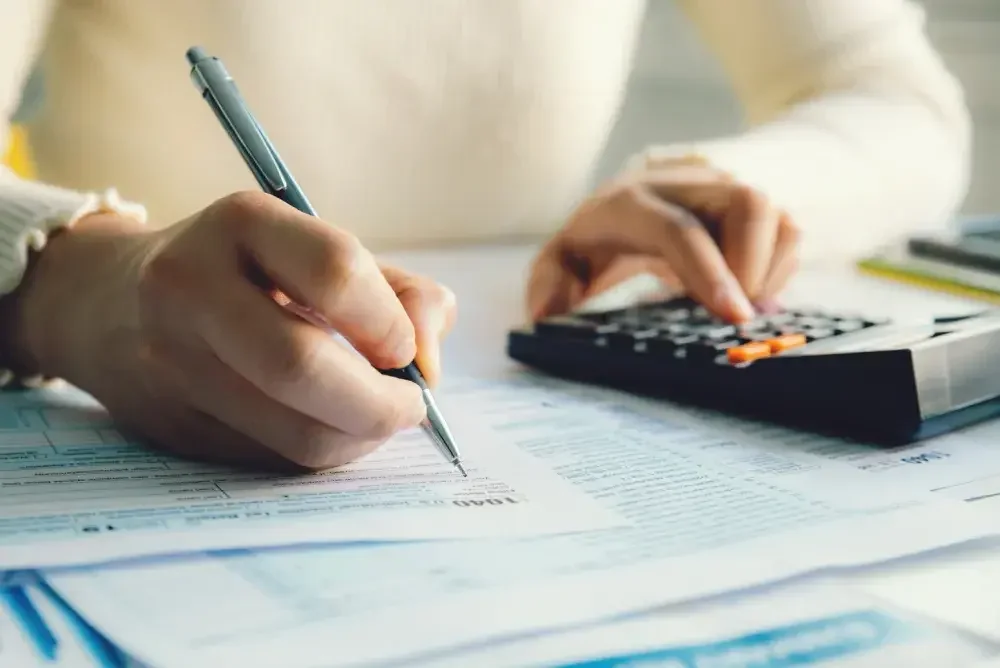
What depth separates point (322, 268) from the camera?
258 mm

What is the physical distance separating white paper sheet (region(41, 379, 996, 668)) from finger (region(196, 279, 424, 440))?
50 mm

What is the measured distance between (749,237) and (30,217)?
0.34 metres

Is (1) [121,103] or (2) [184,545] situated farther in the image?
(1) [121,103]

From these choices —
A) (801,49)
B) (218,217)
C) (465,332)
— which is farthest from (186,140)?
(801,49)

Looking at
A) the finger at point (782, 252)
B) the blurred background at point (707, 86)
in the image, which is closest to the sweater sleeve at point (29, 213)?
the finger at point (782, 252)

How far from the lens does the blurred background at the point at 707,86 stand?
119 cm

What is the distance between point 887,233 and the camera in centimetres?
74

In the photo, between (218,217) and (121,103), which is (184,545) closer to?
(218,217)

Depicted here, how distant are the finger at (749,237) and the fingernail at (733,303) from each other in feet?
0.11

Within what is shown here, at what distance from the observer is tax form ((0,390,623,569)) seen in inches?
9.0

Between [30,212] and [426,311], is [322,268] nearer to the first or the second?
[426,311]

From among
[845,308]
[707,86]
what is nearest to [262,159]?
[845,308]

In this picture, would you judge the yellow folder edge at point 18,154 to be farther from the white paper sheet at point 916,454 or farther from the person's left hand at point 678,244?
the white paper sheet at point 916,454

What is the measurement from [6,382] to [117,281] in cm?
11
